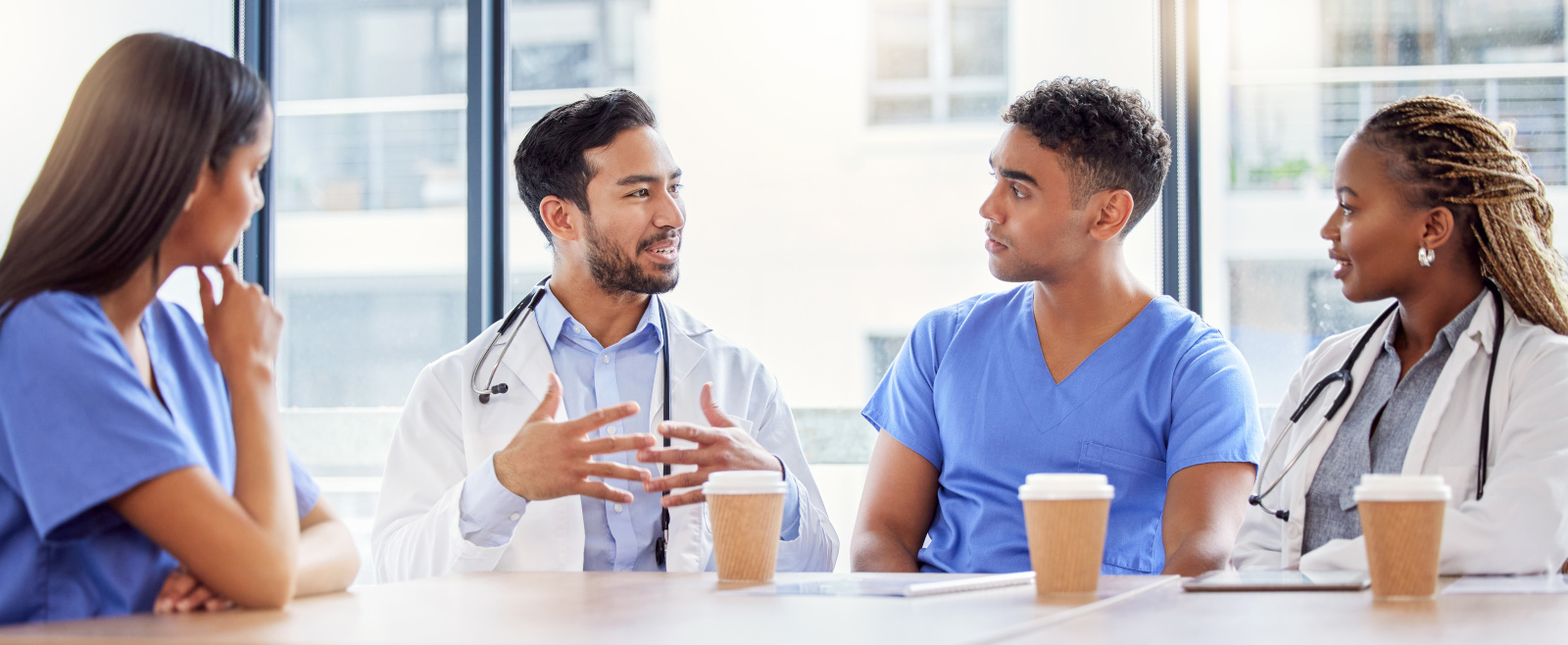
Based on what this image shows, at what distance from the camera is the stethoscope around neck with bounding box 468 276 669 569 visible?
7.21 feet

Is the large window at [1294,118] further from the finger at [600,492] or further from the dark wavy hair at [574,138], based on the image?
the finger at [600,492]

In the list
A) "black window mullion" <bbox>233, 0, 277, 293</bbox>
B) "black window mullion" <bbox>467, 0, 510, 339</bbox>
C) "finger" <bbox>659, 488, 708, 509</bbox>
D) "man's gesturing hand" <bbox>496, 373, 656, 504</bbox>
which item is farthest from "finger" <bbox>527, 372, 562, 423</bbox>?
"black window mullion" <bbox>233, 0, 277, 293</bbox>

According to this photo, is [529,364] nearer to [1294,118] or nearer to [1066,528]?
[1066,528]

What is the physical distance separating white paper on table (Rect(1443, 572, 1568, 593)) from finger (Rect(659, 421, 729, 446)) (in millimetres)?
1012

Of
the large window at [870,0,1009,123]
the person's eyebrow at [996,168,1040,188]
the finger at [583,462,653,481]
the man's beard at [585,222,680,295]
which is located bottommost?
the finger at [583,462,653,481]

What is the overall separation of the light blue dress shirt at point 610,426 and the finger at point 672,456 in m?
0.24

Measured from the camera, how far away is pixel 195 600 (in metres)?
1.29

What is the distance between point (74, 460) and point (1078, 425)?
170 centimetres

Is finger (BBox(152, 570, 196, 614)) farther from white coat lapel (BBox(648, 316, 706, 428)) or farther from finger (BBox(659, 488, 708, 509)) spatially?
white coat lapel (BBox(648, 316, 706, 428))

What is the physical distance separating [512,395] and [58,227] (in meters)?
1.02

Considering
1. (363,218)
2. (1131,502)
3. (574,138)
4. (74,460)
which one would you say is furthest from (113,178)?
(363,218)

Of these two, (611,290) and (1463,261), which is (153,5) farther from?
(1463,261)

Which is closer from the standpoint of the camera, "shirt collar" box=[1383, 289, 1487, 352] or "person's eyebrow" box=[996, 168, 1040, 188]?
"shirt collar" box=[1383, 289, 1487, 352]

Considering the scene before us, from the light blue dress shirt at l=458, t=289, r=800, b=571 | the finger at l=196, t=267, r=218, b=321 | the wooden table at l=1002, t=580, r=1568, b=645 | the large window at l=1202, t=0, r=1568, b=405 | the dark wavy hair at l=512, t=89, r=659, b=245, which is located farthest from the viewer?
the large window at l=1202, t=0, r=1568, b=405
